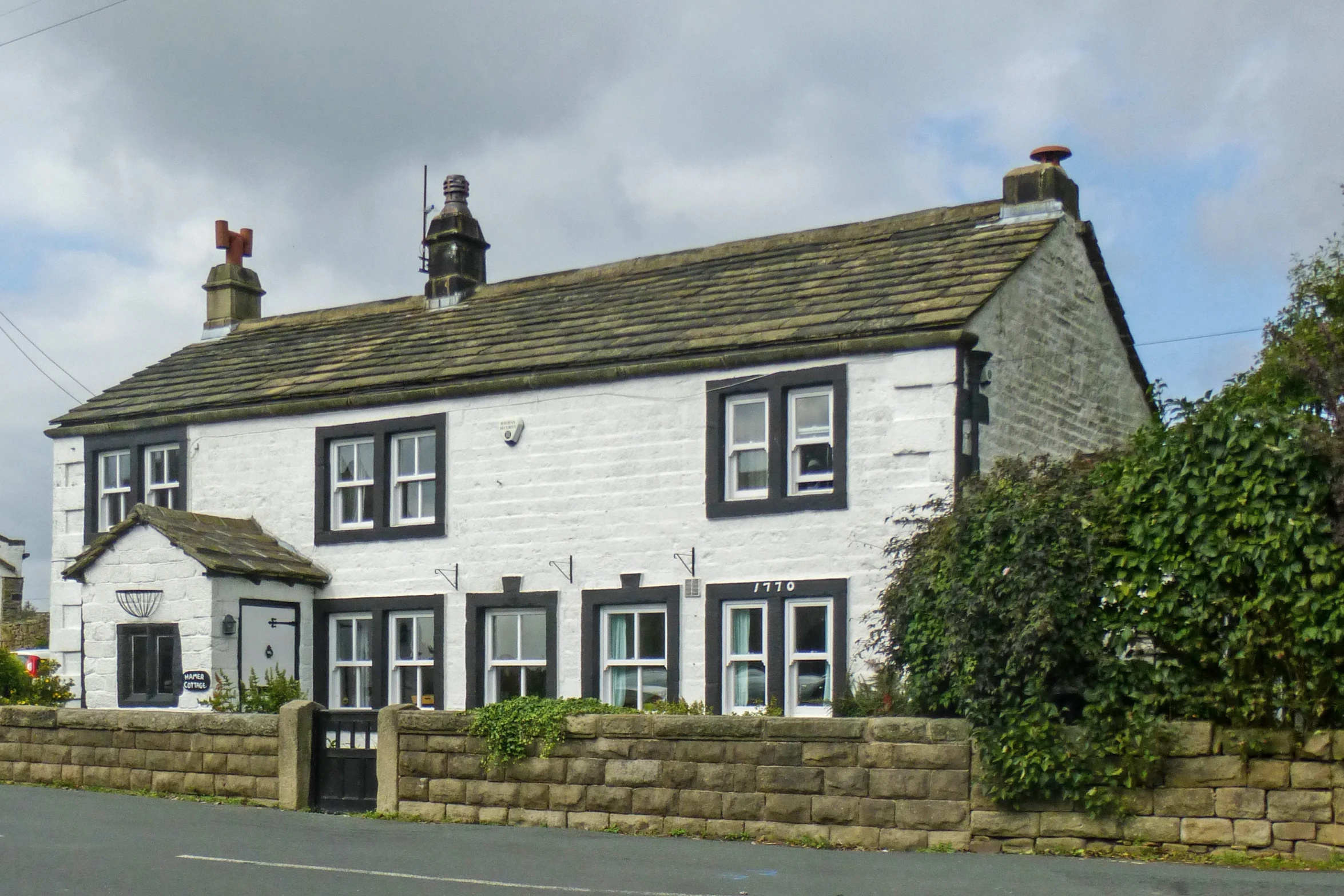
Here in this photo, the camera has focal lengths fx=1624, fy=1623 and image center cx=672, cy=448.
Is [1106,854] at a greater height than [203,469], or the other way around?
[203,469]

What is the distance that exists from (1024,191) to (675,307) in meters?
4.90

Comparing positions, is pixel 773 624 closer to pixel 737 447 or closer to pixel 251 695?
pixel 737 447

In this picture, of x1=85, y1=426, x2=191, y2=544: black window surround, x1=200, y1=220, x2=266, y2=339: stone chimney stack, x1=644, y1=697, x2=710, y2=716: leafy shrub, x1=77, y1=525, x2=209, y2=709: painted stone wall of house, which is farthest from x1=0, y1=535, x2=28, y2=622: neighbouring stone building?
x1=644, y1=697, x2=710, y2=716: leafy shrub

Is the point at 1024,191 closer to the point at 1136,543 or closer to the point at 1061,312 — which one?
the point at 1061,312

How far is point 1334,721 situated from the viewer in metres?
11.8

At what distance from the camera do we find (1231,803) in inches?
469

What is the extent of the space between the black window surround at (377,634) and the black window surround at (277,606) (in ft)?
0.75

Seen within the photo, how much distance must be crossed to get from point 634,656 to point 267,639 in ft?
17.8

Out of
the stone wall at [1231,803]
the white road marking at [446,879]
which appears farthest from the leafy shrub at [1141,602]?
the white road marking at [446,879]

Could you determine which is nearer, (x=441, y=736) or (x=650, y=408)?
(x=441, y=736)

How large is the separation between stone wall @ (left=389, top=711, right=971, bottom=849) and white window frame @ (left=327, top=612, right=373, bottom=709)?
280 inches

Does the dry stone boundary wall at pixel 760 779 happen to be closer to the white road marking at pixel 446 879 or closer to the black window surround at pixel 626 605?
the white road marking at pixel 446 879

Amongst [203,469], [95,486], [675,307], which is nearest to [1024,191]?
[675,307]

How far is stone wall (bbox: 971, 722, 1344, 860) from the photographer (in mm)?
11602
